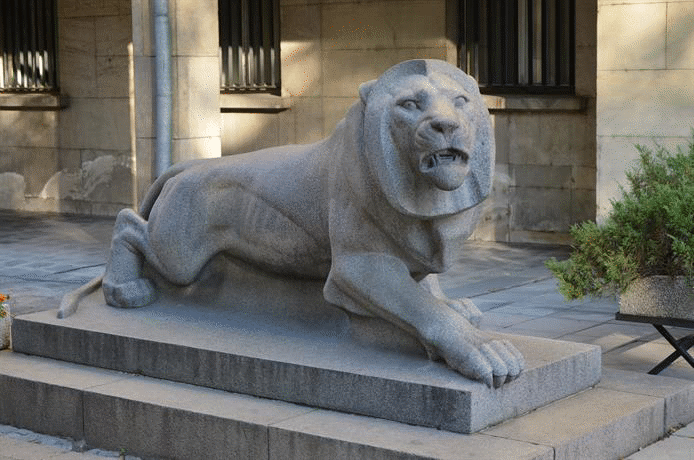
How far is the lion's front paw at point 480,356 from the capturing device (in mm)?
5859

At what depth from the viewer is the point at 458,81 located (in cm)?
623

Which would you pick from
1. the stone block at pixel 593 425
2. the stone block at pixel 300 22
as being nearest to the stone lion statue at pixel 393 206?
the stone block at pixel 593 425

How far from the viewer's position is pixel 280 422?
19.8 feet

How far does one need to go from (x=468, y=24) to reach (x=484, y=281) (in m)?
4.02

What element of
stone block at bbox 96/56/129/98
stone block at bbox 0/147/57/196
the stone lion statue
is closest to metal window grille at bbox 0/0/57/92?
stone block at bbox 0/147/57/196

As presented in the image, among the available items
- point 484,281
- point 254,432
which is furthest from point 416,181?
point 484,281

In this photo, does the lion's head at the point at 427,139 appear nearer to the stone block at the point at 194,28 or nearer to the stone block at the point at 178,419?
the stone block at the point at 178,419

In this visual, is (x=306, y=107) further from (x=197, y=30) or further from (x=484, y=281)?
(x=484, y=281)

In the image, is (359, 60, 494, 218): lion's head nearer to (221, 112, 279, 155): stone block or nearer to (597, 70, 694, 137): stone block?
(597, 70, 694, 137): stone block

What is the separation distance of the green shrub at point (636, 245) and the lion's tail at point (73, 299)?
2604mm

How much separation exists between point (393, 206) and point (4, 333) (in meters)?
2.88

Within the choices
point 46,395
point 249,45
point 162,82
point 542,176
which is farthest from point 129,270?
point 249,45

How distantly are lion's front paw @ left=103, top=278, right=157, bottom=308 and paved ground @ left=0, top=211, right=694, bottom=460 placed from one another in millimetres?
932

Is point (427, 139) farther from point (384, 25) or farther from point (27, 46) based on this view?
point (27, 46)
